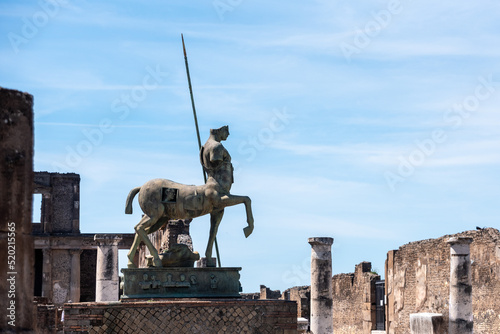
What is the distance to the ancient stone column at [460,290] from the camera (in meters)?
14.9

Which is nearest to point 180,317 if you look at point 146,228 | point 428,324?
point 146,228

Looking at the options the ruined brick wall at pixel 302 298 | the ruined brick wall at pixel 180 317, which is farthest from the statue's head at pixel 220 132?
the ruined brick wall at pixel 302 298

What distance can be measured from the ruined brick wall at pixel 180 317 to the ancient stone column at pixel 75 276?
23016 millimetres

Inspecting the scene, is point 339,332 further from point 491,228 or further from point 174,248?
point 174,248

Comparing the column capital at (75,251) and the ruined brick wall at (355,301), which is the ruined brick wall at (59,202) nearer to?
the column capital at (75,251)

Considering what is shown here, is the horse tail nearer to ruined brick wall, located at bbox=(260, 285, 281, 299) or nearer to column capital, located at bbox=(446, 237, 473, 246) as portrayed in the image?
column capital, located at bbox=(446, 237, 473, 246)

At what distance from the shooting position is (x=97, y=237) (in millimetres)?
19219

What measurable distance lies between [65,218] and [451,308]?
73.1 ft

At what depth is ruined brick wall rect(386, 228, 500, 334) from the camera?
18.1 m

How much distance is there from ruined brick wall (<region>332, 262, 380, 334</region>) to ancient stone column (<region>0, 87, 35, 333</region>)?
21412mm

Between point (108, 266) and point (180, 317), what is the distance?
9.17 metres

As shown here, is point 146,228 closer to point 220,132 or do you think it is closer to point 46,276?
point 220,132

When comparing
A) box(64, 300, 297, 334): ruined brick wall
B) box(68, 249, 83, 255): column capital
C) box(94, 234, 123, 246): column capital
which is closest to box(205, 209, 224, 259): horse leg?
box(64, 300, 297, 334): ruined brick wall

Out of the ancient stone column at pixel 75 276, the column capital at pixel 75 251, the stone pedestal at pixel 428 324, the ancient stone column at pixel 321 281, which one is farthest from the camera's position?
the column capital at pixel 75 251
